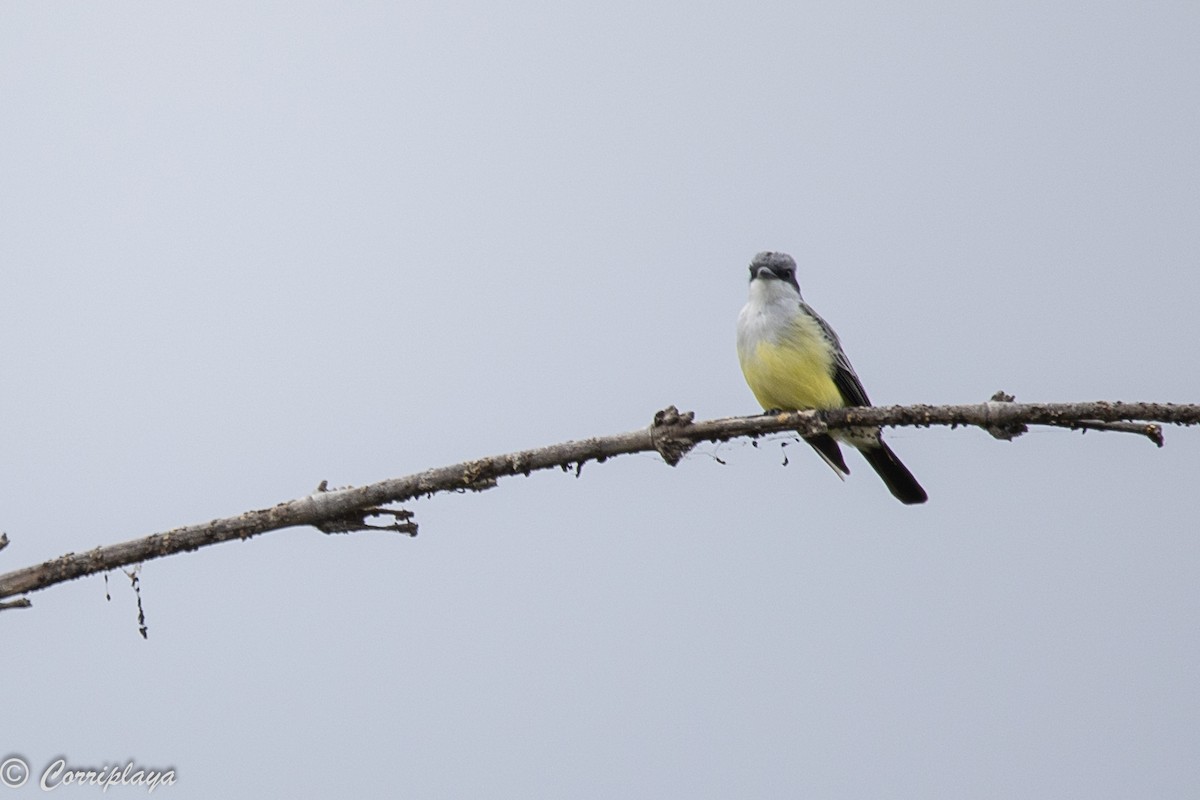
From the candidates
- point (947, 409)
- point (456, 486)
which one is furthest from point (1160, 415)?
point (456, 486)

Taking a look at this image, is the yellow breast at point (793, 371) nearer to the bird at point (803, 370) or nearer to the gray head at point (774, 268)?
the bird at point (803, 370)

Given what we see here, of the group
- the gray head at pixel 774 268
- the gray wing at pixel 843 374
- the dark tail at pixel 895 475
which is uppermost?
the gray head at pixel 774 268

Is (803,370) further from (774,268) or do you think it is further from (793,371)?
(774,268)

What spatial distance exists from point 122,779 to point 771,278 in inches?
212

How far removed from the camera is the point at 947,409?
5379 millimetres

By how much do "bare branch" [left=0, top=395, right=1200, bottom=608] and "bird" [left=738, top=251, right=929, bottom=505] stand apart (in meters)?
2.73

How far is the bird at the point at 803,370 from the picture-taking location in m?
8.40

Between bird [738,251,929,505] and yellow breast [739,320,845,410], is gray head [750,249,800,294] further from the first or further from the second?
yellow breast [739,320,845,410]

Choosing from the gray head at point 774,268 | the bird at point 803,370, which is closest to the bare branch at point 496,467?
the bird at point 803,370

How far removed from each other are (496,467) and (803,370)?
11.7 feet

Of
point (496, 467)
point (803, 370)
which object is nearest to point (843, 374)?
point (803, 370)

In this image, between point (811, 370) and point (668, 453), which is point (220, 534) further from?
point (811, 370)

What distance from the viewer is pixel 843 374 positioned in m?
8.77

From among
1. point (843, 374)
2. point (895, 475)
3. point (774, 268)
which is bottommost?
point (895, 475)
